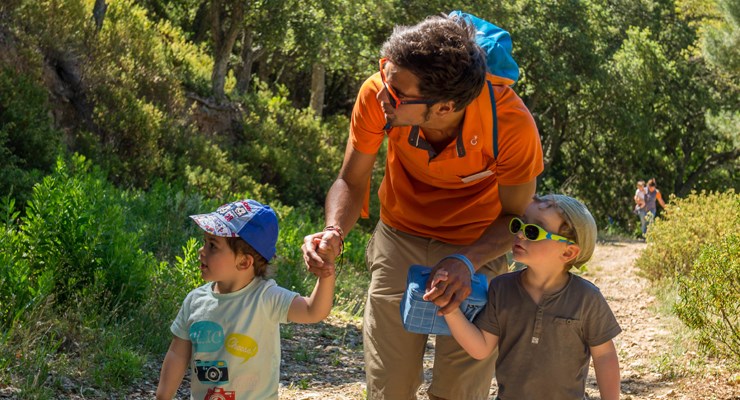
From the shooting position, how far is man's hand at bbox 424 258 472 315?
3.35 m

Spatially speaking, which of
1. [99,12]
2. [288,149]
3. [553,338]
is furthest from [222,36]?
[553,338]

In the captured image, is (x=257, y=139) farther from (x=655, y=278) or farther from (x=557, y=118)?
(x=557, y=118)

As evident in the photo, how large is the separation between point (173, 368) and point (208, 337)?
17 cm

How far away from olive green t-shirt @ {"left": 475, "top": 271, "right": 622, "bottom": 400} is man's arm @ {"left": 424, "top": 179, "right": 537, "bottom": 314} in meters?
0.22

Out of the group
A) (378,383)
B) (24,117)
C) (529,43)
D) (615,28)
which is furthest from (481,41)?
(615,28)

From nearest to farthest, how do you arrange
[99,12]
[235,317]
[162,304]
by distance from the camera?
1. [235,317]
2. [162,304]
3. [99,12]

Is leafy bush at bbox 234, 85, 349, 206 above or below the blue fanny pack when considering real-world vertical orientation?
below

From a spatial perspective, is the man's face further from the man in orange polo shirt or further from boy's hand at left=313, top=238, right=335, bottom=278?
boy's hand at left=313, top=238, right=335, bottom=278

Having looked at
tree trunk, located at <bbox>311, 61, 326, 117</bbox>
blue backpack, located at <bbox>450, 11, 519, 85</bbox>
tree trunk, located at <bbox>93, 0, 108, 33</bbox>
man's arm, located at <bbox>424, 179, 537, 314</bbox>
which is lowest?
tree trunk, located at <bbox>311, 61, 326, 117</bbox>

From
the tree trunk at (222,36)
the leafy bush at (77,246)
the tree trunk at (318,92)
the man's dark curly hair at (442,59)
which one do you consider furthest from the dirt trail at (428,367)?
the tree trunk at (318,92)

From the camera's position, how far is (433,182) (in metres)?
4.04

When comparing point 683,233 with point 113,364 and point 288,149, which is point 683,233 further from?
point 288,149

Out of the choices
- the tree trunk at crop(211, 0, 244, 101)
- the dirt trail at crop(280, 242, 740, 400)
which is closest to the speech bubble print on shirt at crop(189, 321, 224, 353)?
the dirt trail at crop(280, 242, 740, 400)

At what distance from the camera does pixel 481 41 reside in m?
3.80
